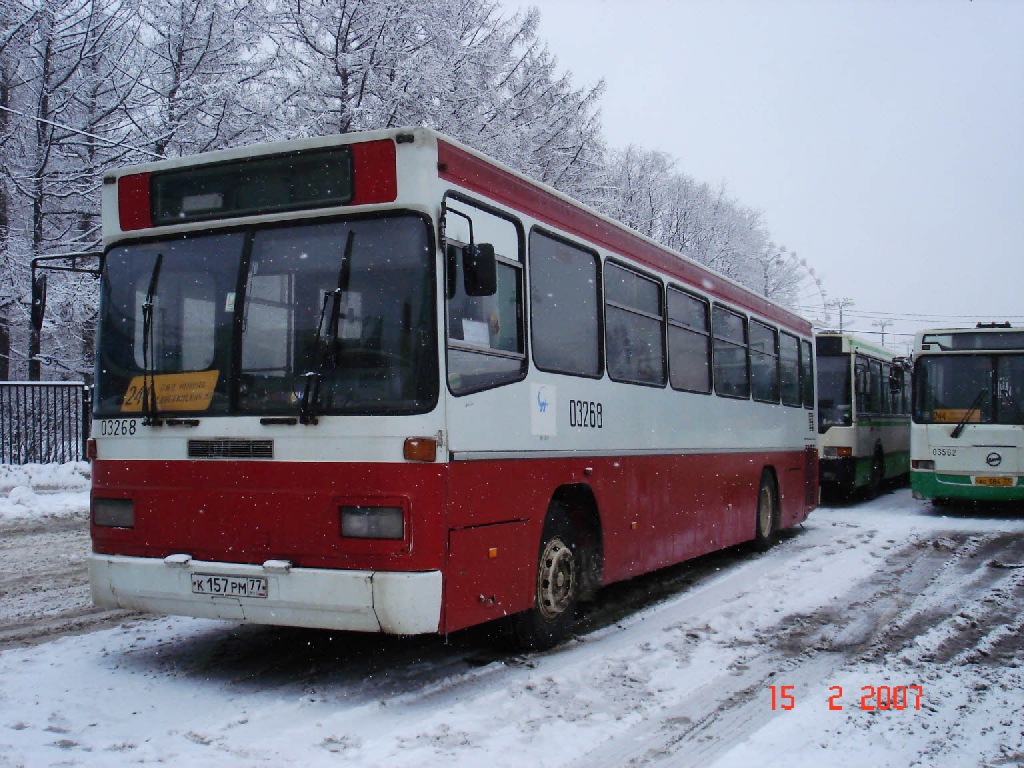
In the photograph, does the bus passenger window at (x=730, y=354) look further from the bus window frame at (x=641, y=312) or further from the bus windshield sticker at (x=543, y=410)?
the bus windshield sticker at (x=543, y=410)

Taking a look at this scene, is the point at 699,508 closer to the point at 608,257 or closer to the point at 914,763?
the point at 608,257

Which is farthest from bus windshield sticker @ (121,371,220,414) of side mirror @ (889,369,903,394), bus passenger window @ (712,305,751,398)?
side mirror @ (889,369,903,394)

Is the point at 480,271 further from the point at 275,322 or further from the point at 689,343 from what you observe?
the point at 689,343

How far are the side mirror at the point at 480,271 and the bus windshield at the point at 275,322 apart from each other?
262mm

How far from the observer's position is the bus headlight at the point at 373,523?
215 inches

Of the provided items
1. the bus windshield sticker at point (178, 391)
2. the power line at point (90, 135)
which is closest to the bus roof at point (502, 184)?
the bus windshield sticker at point (178, 391)

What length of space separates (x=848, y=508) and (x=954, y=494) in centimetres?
234

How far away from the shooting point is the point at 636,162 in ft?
135

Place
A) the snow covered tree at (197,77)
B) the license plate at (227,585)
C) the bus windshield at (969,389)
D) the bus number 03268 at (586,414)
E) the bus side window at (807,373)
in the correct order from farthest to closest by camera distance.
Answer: the snow covered tree at (197,77)
the bus windshield at (969,389)
the bus side window at (807,373)
the bus number 03268 at (586,414)
the license plate at (227,585)

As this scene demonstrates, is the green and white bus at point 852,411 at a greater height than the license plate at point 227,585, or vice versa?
the green and white bus at point 852,411

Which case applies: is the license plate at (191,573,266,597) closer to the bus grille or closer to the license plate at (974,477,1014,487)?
the bus grille

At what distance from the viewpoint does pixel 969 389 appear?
16828 millimetres

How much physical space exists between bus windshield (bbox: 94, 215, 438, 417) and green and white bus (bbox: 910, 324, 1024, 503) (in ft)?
43.8
